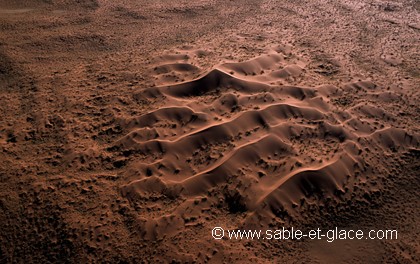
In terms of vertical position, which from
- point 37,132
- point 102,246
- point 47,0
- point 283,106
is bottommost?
point 102,246

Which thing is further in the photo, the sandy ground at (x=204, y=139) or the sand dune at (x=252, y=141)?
the sand dune at (x=252, y=141)

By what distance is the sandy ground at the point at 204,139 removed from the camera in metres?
2.68

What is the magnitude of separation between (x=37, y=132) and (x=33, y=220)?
3.30 feet

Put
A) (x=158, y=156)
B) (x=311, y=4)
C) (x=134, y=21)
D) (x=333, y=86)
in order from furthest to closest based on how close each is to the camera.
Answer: (x=311, y=4), (x=134, y=21), (x=333, y=86), (x=158, y=156)

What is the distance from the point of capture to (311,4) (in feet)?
18.4

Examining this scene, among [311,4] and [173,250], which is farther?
[311,4]

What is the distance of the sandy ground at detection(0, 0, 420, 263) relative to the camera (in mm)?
2684

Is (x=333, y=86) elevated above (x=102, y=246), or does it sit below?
above

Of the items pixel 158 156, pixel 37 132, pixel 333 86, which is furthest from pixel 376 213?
pixel 37 132

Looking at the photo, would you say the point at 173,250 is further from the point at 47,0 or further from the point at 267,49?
the point at 47,0

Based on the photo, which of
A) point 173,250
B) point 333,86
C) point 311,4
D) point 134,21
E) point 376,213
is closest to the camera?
point 173,250

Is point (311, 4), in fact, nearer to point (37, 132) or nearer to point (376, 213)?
point (376, 213)

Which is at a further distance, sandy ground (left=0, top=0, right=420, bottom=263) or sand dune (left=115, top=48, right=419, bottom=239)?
sand dune (left=115, top=48, right=419, bottom=239)

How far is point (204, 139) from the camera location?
3258mm
